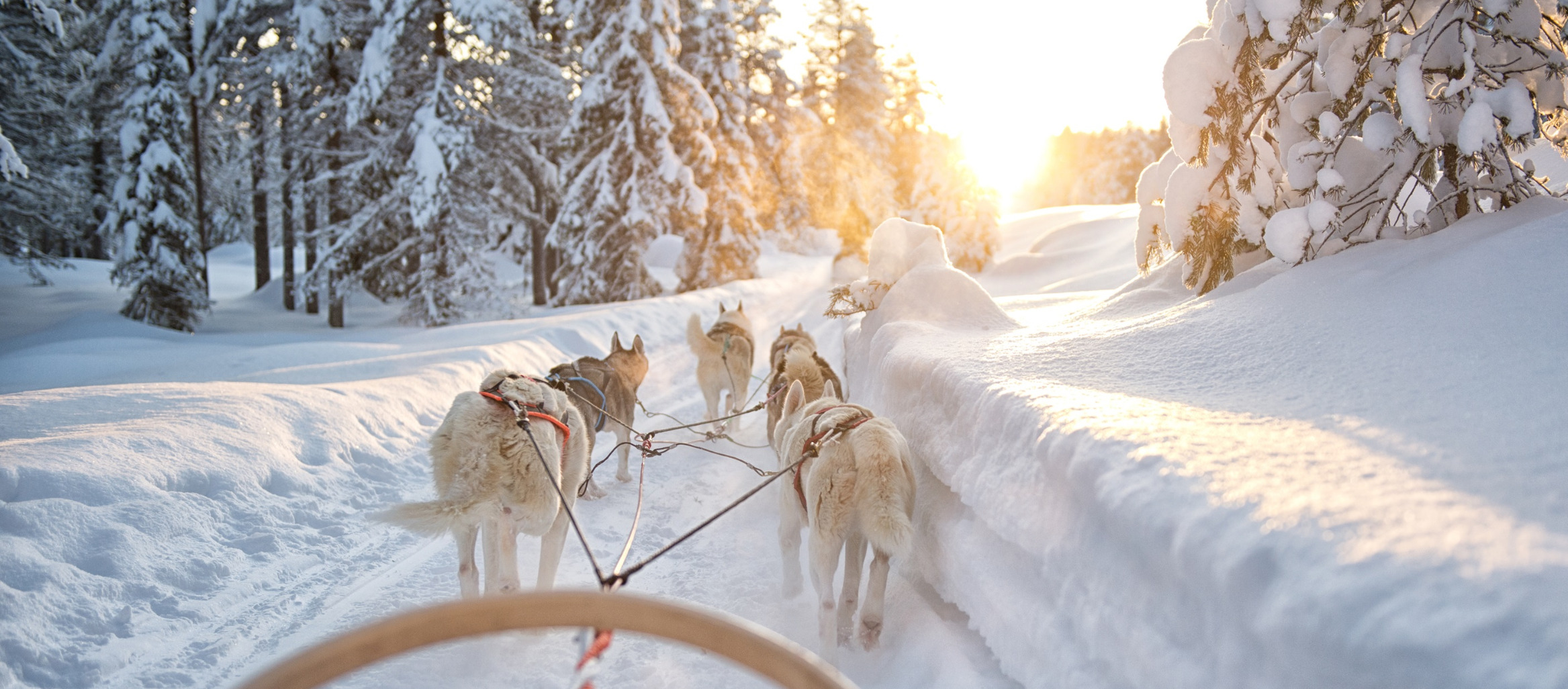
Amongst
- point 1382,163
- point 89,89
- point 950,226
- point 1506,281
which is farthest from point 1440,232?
point 89,89

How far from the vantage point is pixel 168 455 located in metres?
4.63

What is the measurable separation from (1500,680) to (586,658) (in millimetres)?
1666

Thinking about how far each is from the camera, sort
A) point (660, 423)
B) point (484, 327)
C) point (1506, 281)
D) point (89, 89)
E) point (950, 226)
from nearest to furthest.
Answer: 1. point (1506, 281)
2. point (660, 423)
3. point (484, 327)
4. point (89, 89)
5. point (950, 226)

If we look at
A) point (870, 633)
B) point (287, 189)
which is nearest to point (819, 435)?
point (870, 633)

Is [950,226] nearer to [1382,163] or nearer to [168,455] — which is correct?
[1382,163]

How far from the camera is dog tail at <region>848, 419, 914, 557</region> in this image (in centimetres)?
324

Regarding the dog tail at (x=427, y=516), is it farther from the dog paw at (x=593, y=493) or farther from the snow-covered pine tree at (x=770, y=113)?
the snow-covered pine tree at (x=770, y=113)

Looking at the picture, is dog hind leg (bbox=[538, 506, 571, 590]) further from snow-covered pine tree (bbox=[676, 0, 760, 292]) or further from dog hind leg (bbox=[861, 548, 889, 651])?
snow-covered pine tree (bbox=[676, 0, 760, 292])

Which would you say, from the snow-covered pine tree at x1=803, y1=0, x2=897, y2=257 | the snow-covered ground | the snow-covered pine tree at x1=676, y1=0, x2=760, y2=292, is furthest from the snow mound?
the snow-covered pine tree at x1=803, y1=0, x2=897, y2=257

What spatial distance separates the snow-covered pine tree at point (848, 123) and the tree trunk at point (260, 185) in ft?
71.6

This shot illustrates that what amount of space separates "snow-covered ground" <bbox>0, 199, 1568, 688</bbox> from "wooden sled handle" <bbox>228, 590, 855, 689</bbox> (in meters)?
1.27

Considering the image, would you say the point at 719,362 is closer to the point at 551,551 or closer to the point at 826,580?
the point at 551,551

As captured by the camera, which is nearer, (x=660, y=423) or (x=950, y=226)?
(x=660, y=423)

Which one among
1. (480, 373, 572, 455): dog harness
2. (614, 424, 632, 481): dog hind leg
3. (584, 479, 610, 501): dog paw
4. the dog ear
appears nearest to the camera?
(480, 373, 572, 455): dog harness
